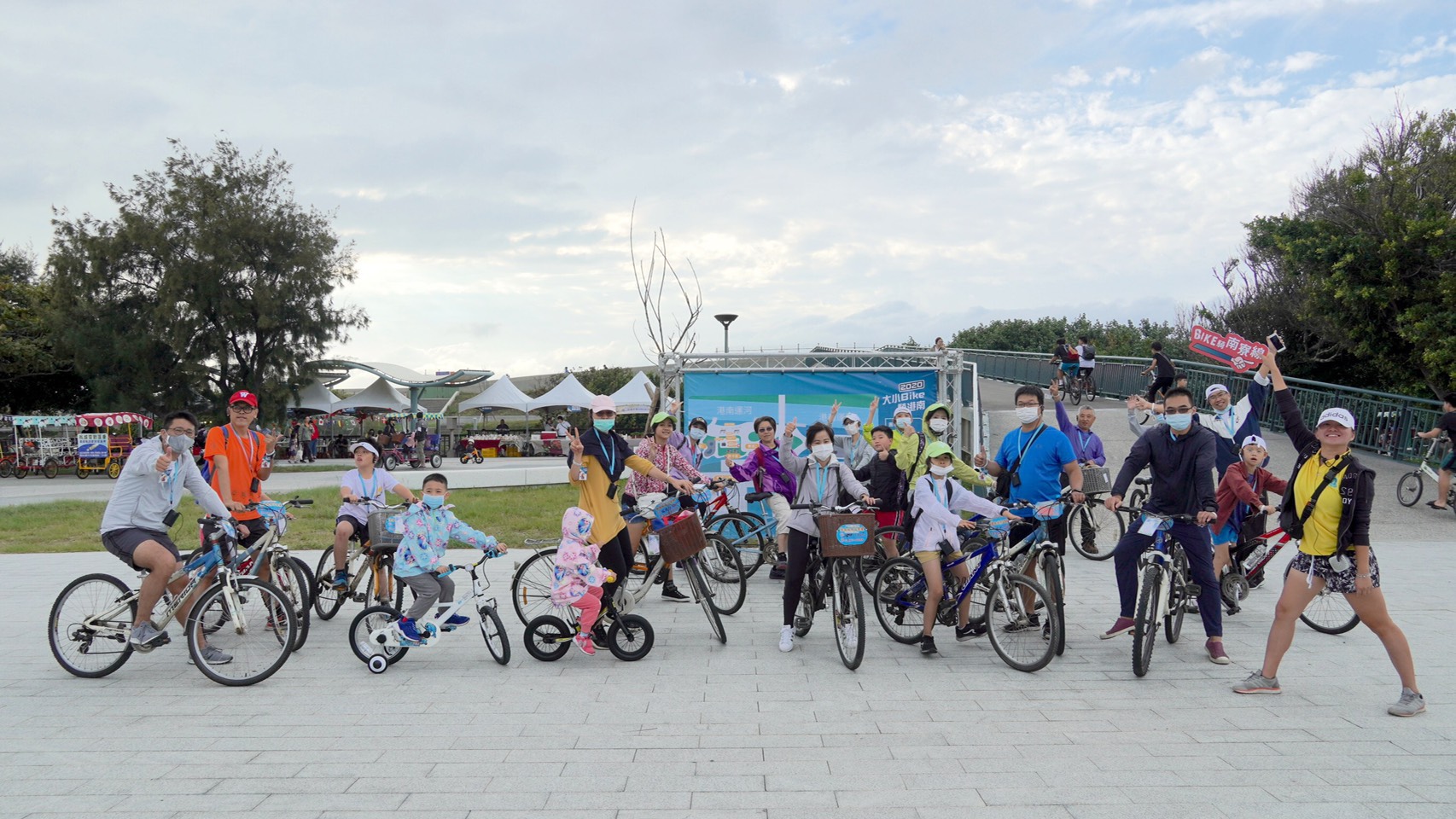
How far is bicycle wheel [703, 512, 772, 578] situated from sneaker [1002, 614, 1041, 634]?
3092 millimetres

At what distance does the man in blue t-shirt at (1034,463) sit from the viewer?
250 inches

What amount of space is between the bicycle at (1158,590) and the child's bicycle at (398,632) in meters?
3.96

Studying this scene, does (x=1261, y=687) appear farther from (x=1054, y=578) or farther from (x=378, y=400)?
(x=378, y=400)

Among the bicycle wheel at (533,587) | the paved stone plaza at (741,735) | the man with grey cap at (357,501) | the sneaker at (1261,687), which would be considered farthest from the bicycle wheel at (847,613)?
the man with grey cap at (357,501)

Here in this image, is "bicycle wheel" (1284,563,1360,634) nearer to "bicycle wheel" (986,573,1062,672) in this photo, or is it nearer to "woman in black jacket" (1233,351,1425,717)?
"woman in black jacket" (1233,351,1425,717)

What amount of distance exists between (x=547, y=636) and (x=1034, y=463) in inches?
140

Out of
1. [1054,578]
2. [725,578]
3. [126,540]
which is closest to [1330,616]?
[1054,578]

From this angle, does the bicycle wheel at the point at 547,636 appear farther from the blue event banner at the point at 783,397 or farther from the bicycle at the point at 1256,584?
the blue event banner at the point at 783,397

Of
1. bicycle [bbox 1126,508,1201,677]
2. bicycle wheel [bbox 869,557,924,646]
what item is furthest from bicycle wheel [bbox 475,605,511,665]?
bicycle [bbox 1126,508,1201,677]

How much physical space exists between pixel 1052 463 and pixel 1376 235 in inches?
698

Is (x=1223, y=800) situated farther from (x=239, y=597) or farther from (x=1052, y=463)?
(x=239, y=597)

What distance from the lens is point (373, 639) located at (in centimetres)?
586

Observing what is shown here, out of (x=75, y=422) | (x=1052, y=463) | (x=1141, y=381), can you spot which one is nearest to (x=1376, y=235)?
(x=1141, y=381)

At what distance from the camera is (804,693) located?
211 inches
